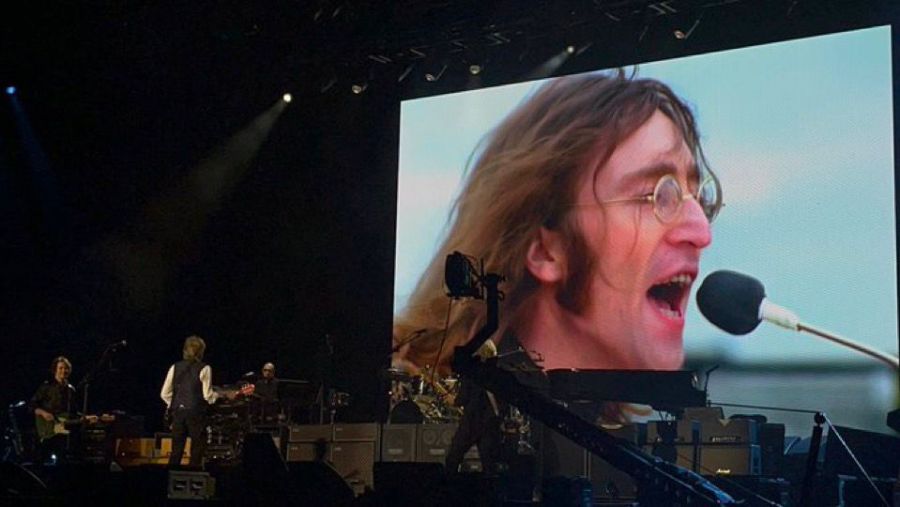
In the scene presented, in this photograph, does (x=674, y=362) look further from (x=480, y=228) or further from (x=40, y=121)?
(x=40, y=121)

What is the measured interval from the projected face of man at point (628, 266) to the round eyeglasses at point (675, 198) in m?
0.05

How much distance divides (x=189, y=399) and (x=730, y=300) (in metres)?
4.94

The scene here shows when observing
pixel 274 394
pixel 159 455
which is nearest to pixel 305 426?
pixel 274 394

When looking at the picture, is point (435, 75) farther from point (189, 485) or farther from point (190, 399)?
point (189, 485)

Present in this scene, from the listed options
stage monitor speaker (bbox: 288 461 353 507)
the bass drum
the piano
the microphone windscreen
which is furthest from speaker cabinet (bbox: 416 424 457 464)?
stage monitor speaker (bbox: 288 461 353 507)

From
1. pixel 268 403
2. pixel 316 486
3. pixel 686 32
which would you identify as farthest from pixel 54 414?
pixel 686 32

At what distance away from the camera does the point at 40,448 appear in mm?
10984

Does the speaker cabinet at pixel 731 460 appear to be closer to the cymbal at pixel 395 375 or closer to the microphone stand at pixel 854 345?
the microphone stand at pixel 854 345

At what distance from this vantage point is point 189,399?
10141 mm

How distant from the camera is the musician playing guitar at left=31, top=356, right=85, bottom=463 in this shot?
11.0 metres

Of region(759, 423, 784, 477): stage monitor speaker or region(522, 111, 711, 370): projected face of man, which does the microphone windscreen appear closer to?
region(522, 111, 711, 370): projected face of man

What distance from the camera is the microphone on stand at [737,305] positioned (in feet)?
34.2

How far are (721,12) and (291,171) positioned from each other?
5.52 m

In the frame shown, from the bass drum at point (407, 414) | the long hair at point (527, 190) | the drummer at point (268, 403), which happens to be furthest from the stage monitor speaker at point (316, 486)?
the long hair at point (527, 190)
